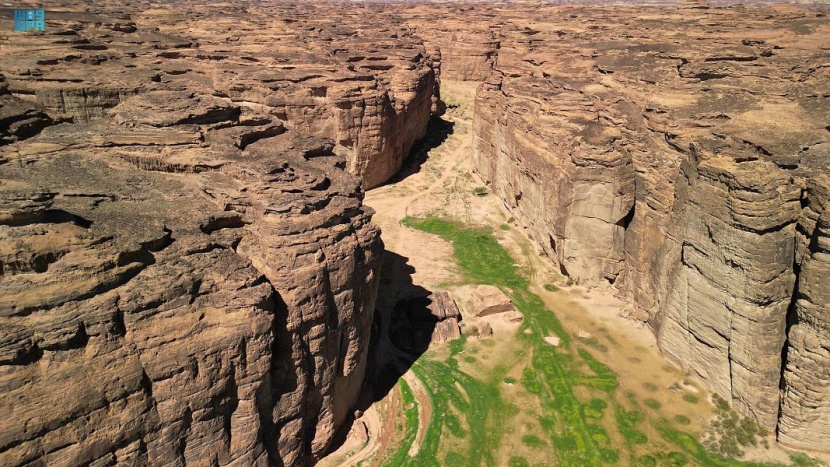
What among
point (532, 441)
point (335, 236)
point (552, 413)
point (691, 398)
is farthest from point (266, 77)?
point (691, 398)

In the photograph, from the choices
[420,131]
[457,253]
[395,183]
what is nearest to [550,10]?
[420,131]

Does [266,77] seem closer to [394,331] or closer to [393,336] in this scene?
[394,331]

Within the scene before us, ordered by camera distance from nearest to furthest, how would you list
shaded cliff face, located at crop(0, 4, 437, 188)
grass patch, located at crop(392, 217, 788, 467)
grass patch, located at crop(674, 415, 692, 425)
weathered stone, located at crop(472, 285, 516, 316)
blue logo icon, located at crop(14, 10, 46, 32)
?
grass patch, located at crop(392, 217, 788, 467)
grass patch, located at crop(674, 415, 692, 425)
weathered stone, located at crop(472, 285, 516, 316)
shaded cliff face, located at crop(0, 4, 437, 188)
blue logo icon, located at crop(14, 10, 46, 32)

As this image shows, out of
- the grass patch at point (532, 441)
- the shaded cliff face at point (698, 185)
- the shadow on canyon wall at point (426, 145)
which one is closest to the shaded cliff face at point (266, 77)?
the shadow on canyon wall at point (426, 145)

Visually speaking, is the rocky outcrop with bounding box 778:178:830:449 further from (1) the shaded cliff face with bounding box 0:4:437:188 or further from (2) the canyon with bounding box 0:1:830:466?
(1) the shaded cliff face with bounding box 0:4:437:188

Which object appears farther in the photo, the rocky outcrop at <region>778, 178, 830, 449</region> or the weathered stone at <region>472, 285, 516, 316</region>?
the weathered stone at <region>472, 285, 516, 316</region>

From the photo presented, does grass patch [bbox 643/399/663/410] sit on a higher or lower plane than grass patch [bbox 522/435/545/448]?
higher

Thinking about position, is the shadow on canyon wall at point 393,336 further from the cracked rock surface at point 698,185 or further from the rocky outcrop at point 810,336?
the rocky outcrop at point 810,336

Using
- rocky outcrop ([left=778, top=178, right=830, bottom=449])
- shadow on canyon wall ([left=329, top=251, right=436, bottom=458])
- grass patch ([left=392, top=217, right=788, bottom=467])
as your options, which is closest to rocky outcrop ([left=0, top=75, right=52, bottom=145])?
shadow on canyon wall ([left=329, top=251, right=436, bottom=458])
